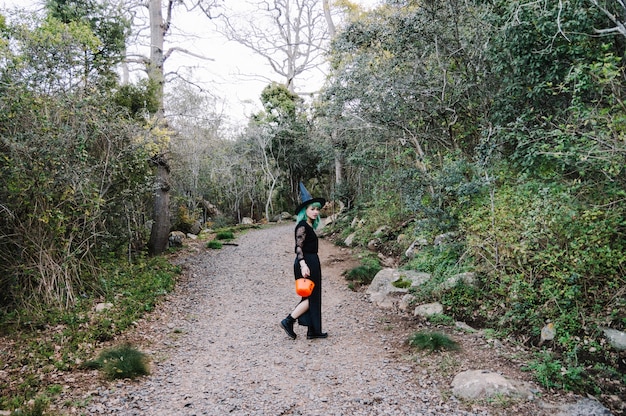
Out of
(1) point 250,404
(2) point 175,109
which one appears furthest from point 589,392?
(2) point 175,109

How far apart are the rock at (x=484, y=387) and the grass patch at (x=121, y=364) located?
3.29 meters

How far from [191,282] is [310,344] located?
13.6 feet

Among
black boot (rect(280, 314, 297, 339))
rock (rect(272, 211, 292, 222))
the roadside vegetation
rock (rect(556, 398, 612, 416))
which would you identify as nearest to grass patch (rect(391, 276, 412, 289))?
the roadside vegetation

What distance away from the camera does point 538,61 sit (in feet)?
19.2

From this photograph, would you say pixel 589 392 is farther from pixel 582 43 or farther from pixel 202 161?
pixel 202 161

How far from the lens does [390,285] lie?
22.2 feet

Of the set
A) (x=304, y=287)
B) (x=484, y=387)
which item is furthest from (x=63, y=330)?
(x=484, y=387)

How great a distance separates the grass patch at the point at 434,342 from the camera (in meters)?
4.44

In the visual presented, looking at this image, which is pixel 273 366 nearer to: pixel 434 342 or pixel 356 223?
pixel 434 342

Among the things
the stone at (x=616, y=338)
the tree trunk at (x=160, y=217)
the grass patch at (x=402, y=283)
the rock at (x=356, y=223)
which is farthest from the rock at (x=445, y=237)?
the tree trunk at (x=160, y=217)

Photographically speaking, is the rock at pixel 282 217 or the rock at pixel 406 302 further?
the rock at pixel 282 217

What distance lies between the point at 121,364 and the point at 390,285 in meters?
4.39

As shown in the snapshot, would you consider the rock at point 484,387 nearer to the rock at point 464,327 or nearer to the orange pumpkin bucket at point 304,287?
the rock at point 464,327

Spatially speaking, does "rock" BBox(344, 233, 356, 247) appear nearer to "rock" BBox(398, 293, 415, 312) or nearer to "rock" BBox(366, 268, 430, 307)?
"rock" BBox(366, 268, 430, 307)
